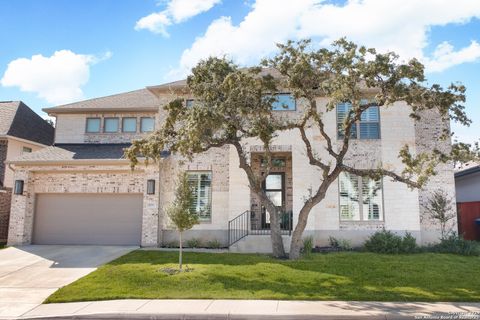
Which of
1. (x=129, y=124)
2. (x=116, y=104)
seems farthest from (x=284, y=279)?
(x=116, y=104)

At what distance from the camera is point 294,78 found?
10.7 metres

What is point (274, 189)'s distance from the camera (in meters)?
16.5

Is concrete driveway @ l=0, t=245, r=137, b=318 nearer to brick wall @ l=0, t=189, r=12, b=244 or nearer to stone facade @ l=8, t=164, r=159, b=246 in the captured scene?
stone facade @ l=8, t=164, r=159, b=246

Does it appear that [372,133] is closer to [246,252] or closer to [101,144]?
[246,252]

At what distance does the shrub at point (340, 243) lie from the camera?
1445 centimetres

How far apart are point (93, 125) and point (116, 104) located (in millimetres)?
1439

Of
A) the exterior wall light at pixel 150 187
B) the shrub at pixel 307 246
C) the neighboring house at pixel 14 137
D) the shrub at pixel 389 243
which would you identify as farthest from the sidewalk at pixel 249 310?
the neighboring house at pixel 14 137

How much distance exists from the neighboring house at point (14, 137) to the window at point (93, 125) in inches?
168

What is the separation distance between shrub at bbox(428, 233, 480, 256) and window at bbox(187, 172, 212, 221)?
867 centimetres

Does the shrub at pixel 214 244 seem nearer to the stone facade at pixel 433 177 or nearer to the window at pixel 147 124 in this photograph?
the window at pixel 147 124

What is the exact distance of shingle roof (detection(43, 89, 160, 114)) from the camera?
17.4 m

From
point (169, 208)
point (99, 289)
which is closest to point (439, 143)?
point (169, 208)

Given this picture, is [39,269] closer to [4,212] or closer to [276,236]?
[276,236]

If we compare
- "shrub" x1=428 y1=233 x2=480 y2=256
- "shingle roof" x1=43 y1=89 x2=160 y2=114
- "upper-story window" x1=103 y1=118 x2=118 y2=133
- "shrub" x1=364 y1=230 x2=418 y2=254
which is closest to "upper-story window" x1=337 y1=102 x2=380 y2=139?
"shrub" x1=364 y1=230 x2=418 y2=254
